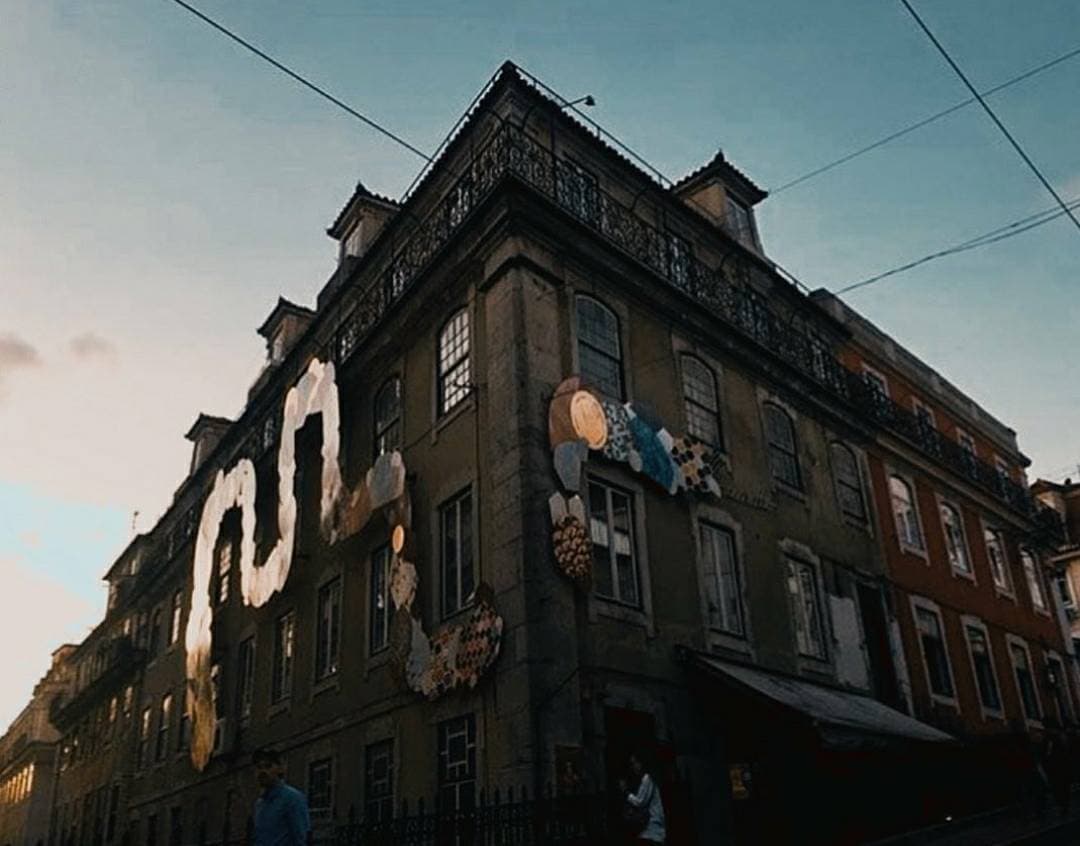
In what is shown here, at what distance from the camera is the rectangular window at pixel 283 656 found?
62.9 ft

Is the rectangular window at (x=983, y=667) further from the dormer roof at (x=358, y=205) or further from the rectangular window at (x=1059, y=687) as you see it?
the dormer roof at (x=358, y=205)

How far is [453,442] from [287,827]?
805cm

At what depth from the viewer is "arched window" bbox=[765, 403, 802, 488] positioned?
18281 millimetres

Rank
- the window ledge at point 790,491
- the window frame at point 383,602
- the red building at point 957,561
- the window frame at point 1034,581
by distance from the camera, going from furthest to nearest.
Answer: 1. the window frame at point 1034,581
2. the red building at point 957,561
3. the window ledge at point 790,491
4. the window frame at point 383,602

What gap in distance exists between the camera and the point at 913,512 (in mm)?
23016

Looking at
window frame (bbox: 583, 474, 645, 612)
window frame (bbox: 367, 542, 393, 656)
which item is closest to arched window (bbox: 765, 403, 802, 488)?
window frame (bbox: 583, 474, 645, 612)

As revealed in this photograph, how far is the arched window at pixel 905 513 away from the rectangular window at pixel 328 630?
1327 cm

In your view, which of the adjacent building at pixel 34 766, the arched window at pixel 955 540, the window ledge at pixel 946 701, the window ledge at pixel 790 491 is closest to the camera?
the window ledge at pixel 790 491

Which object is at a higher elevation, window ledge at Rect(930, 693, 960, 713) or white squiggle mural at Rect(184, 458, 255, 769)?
white squiggle mural at Rect(184, 458, 255, 769)

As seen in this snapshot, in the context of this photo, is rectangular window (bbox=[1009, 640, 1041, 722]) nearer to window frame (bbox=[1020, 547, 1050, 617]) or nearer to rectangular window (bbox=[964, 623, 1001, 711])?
rectangular window (bbox=[964, 623, 1001, 711])

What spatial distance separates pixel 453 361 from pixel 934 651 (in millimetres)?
13852

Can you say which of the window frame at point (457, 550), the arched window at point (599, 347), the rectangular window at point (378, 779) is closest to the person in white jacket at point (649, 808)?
the window frame at point (457, 550)

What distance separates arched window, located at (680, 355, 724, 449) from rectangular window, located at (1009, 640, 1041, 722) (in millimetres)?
13750

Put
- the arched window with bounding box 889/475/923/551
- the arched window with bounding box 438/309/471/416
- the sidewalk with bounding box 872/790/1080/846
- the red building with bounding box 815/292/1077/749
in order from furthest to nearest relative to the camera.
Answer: the arched window with bounding box 889/475/923/551 < the red building with bounding box 815/292/1077/749 < the arched window with bounding box 438/309/471/416 < the sidewalk with bounding box 872/790/1080/846
